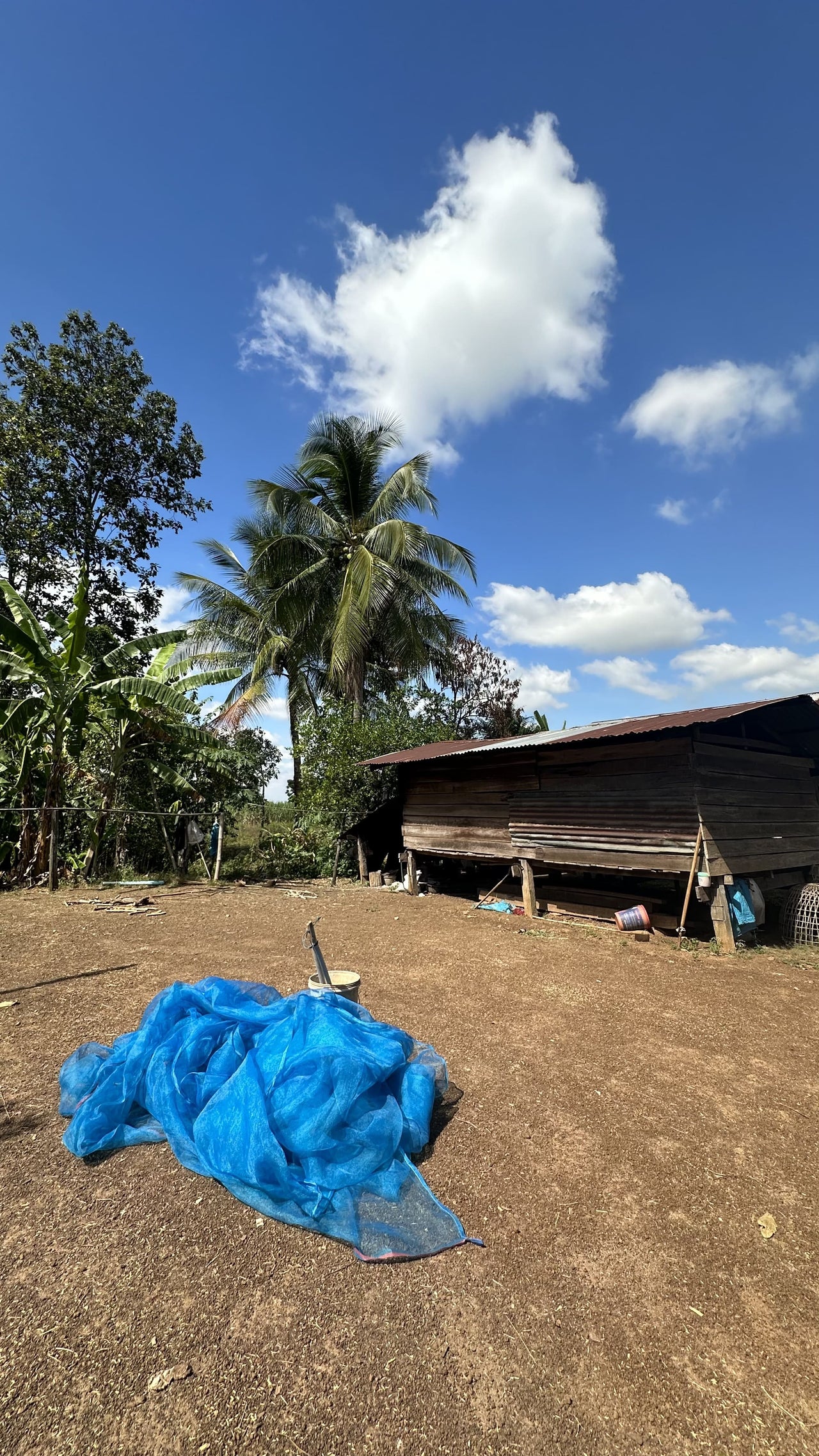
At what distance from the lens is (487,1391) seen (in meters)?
2.07

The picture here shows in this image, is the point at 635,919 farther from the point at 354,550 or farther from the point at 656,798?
the point at 354,550

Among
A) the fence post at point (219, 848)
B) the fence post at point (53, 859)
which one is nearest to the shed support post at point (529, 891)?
the fence post at point (219, 848)

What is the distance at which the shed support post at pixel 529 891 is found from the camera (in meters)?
10.5

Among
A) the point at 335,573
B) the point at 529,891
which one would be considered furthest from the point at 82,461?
the point at 529,891

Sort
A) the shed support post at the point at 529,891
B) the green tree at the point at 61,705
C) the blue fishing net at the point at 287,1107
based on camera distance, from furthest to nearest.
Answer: the green tree at the point at 61,705
the shed support post at the point at 529,891
the blue fishing net at the point at 287,1107

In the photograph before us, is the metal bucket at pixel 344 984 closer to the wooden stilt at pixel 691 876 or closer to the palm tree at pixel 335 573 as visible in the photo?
the wooden stilt at pixel 691 876

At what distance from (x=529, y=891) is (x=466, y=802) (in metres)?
2.28

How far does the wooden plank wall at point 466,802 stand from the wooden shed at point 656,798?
29 mm

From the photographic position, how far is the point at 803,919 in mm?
8594

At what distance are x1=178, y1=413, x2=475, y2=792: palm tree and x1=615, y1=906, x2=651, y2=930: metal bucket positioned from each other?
33.1 feet

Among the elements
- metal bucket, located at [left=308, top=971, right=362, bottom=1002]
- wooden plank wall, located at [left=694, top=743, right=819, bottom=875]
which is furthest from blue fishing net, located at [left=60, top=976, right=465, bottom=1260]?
wooden plank wall, located at [left=694, top=743, right=819, bottom=875]

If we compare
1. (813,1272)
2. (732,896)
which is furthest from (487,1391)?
(732,896)

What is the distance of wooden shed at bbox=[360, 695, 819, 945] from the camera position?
323 inches

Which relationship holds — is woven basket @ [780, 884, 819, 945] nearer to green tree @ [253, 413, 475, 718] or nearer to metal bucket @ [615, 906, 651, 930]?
metal bucket @ [615, 906, 651, 930]
